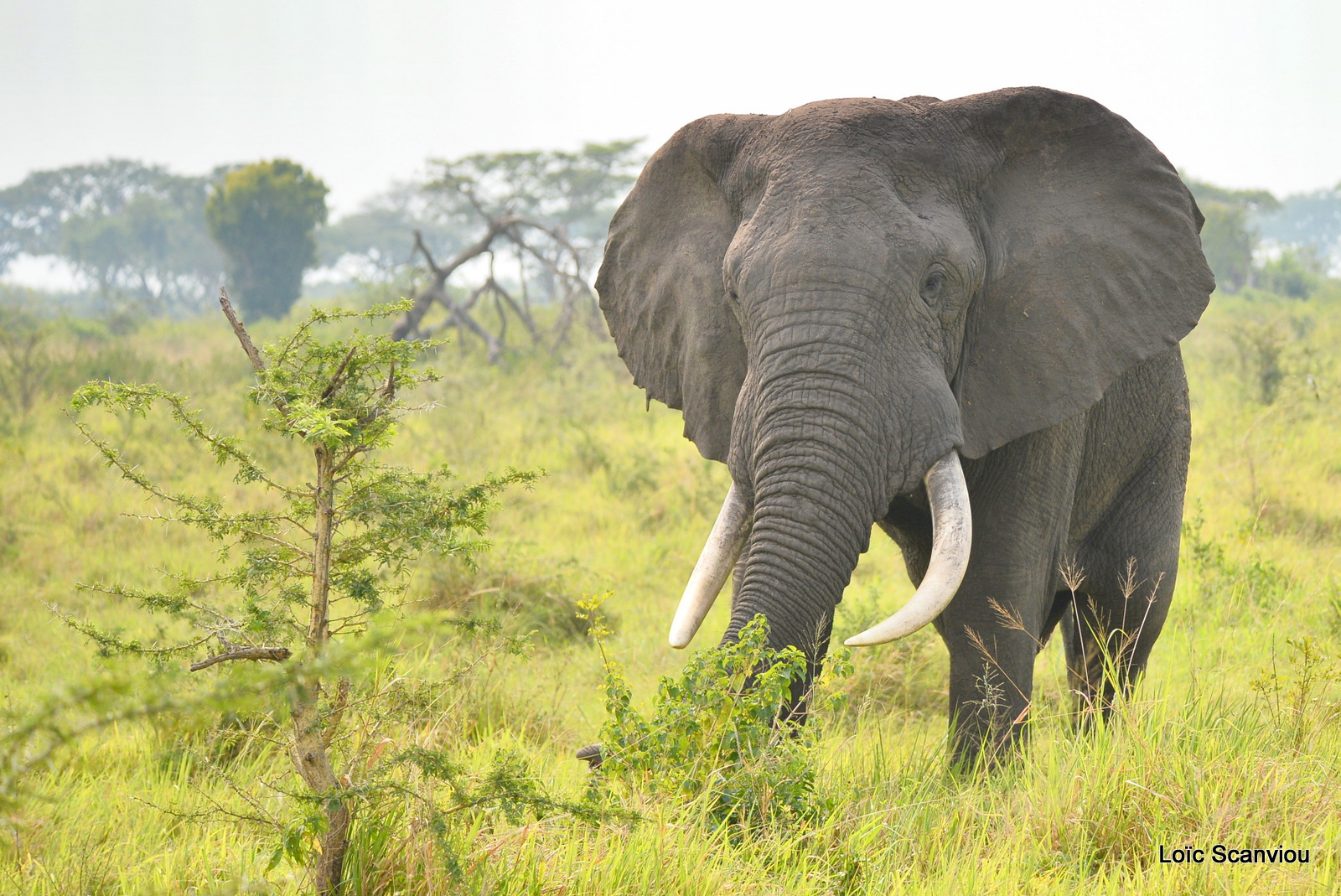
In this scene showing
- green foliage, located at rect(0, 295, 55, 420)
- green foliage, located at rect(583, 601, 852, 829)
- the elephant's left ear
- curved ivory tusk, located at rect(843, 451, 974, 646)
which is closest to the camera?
green foliage, located at rect(583, 601, 852, 829)

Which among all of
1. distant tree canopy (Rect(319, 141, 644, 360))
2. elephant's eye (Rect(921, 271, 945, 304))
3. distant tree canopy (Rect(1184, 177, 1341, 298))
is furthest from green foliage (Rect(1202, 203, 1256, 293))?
elephant's eye (Rect(921, 271, 945, 304))

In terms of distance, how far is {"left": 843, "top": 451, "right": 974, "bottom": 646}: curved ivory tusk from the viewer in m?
2.96

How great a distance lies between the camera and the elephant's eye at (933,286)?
10.7 feet

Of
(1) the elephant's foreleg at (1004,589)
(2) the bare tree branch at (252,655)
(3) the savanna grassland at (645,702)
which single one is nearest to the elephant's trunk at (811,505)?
(3) the savanna grassland at (645,702)

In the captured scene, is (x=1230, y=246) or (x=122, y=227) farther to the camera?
(x=122, y=227)

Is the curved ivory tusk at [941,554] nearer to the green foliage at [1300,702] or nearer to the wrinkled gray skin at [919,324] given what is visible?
the wrinkled gray skin at [919,324]

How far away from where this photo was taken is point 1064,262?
3.59 metres

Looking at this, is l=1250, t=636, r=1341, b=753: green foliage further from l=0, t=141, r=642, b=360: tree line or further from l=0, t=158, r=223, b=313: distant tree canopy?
l=0, t=158, r=223, b=313: distant tree canopy

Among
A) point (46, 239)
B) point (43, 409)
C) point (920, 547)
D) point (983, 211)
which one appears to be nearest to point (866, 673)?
point (920, 547)

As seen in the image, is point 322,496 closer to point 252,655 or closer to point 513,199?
point 252,655

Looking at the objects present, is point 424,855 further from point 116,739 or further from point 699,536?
point 699,536

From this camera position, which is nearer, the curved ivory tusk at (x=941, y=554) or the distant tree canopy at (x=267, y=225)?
the curved ivory tusk at (x=941, y=554)

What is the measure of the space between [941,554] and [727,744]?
0.77 meters

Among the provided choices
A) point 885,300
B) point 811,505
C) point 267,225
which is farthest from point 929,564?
point 267,225
